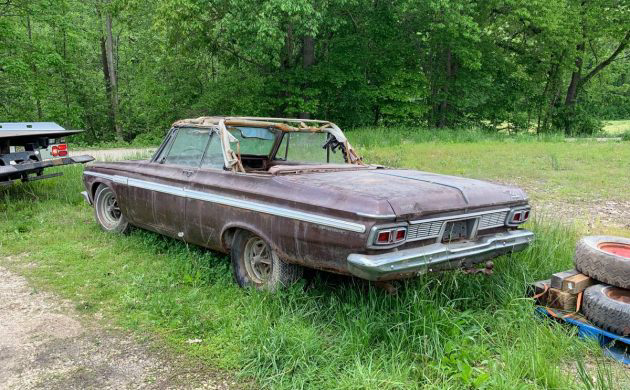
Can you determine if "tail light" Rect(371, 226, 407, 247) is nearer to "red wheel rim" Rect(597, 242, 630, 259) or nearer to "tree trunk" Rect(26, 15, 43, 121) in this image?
"red wheel rim" Rect(597, 242, 630, 259)

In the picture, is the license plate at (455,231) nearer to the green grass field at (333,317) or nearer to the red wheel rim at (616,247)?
the green grass field at (333,317)

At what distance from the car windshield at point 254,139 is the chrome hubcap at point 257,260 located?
4.72ft

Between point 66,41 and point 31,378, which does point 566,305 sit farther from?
point 66,41

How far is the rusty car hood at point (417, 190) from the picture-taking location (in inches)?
144

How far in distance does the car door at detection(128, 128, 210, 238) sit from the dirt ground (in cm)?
128

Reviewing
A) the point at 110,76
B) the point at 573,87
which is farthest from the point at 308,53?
the point at 573,87

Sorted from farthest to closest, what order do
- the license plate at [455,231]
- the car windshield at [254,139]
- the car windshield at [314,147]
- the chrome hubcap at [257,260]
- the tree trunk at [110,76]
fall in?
1. the tree trunk at [110,76]
2. the car windshield at [314,147]
3. the car windshield at [254,139]
4. the chrome hubcap at [257,260]
5. the license plate at [455,231]

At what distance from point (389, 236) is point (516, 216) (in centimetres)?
155

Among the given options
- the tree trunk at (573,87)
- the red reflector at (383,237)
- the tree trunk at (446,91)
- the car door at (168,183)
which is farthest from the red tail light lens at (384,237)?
the tree trunk at (573,87)

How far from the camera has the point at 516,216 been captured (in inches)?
175

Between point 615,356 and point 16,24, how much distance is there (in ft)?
70.1

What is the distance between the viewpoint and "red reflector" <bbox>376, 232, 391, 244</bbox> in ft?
11.3

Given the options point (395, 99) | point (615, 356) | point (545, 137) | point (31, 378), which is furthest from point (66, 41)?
point (615, 356)

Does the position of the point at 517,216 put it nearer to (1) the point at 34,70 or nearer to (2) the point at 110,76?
(1) the point at 34,70
